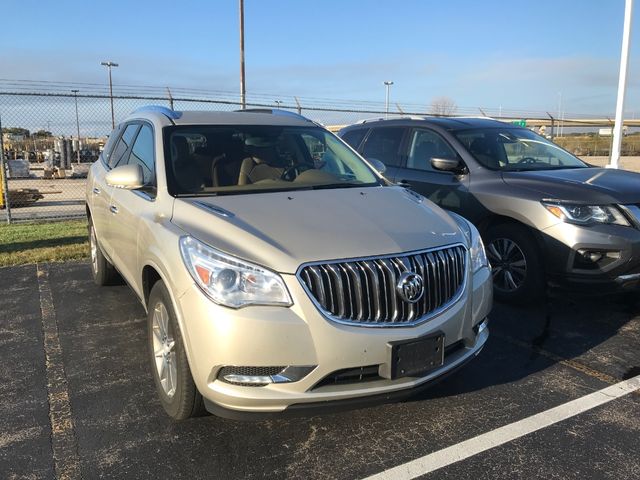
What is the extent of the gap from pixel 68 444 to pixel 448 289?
7.14 feet

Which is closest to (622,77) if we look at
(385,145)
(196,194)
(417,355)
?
(385,145)

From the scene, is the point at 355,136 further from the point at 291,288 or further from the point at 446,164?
the point at 291,288

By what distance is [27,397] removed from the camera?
3.44 meters

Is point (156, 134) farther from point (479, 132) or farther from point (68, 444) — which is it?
point (479, 132)

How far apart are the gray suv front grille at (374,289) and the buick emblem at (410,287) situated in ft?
0.06

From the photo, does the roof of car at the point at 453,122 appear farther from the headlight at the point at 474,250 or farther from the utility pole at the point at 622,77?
the utility pole at the point at 622,77

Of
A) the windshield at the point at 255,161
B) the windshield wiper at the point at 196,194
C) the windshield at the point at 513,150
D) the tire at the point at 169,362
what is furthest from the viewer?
the windshield at the point at 513,150

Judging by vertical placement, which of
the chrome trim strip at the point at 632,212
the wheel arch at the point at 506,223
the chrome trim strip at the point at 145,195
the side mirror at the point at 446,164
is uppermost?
the side mirror at the point at 446,164

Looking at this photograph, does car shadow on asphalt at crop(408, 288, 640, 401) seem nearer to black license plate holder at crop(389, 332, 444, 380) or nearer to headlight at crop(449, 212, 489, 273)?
black license plate holder at crop(389, 332, 444, 380)

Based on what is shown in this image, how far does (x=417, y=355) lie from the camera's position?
2.73 meters

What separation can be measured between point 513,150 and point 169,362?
442 centimetres

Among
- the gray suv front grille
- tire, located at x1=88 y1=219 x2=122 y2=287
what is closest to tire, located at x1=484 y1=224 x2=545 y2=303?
the gray suv front grille

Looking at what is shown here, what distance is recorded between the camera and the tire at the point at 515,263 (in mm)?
4887

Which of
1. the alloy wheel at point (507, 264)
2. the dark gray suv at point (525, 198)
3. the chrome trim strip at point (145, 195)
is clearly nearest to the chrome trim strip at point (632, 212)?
the dark gray suv at point (525, 198)
